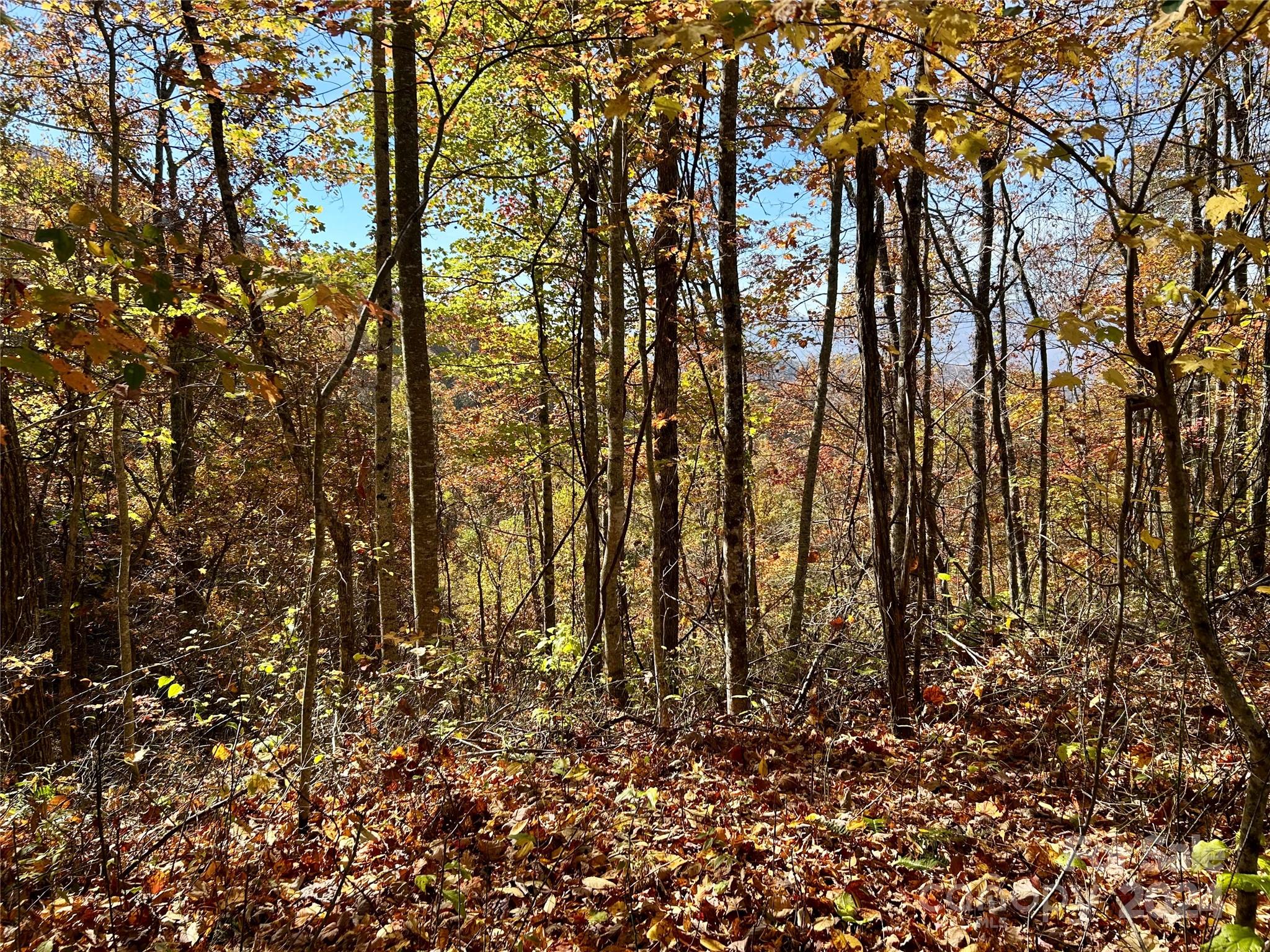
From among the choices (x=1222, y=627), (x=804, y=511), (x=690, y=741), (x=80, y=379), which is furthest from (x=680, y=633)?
(x=80, y=379)

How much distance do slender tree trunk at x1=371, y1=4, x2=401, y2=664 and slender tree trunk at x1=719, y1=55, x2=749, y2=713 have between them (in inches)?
109

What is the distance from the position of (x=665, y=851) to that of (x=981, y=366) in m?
9.97

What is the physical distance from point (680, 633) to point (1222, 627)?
23.6 ft

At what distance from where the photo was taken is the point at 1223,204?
2.12m

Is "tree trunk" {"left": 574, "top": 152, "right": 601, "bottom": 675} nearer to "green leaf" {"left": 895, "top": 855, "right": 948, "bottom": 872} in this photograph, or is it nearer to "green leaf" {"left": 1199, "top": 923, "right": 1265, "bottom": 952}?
"green leaf" {"left": 895, "top": 855, "right": 948, "bottom": 872}

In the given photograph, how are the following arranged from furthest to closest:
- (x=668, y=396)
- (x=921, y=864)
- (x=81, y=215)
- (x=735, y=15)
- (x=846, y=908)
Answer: (x=668, y=396) → (x=921, y=864) → (x=846, y=908) → (x=81, y=215) → (x=735, y=15)

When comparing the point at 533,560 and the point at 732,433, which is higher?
the point at 732,433

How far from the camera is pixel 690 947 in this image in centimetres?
272

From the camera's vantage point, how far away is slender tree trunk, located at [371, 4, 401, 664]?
6047mm

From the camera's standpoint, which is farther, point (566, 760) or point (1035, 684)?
point (1035, 684)

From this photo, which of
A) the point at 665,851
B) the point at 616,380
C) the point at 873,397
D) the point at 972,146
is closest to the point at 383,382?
the point at 616,380

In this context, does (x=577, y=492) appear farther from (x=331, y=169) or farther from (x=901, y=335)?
(x=901, y=335)

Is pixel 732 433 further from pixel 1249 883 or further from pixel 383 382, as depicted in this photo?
pixel 383 382

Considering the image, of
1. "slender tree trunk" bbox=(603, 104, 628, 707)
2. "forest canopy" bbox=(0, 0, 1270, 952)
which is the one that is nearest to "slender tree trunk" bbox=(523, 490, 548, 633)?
"forest canopy" bbox=(0, 0, 1270, 952)
